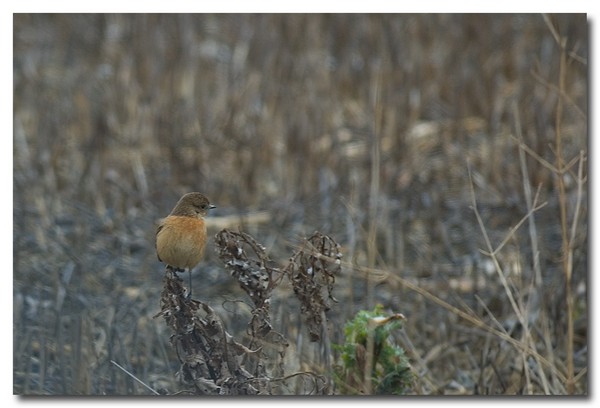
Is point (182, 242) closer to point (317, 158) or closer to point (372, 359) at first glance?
point (372, 359)

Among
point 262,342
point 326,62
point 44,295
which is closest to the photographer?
point 262,342

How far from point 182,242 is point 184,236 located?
0.05 ft

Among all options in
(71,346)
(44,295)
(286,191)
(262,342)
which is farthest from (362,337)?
(286,191)

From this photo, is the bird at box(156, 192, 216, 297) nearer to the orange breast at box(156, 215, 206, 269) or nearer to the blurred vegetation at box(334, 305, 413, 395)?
the orange breast at box(156, 215, 206, 269)

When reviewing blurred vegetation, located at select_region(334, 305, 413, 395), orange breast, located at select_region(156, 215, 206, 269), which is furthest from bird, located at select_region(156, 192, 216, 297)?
blurred vegetation, located at select_region(334, 305, 413, 395)

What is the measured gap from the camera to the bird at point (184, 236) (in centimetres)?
303

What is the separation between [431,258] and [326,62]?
864 millimetres

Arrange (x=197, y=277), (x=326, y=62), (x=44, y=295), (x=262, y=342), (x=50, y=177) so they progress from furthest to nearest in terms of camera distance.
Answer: (x=326, y=62) → (x=50, y=177) → (x=197, y=277) → (x=44, y=295) → (x=262, y=342)

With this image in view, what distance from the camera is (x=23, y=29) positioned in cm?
441

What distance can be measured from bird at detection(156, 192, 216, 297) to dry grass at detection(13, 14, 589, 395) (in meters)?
0.46

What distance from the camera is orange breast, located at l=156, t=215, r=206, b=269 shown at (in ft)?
9.93

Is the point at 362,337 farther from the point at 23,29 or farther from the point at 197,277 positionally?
the point at 23,29

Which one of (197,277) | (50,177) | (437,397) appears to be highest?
(50,177)

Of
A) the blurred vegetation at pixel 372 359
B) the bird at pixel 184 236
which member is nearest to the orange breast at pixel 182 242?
the bird at pixel 184 236
